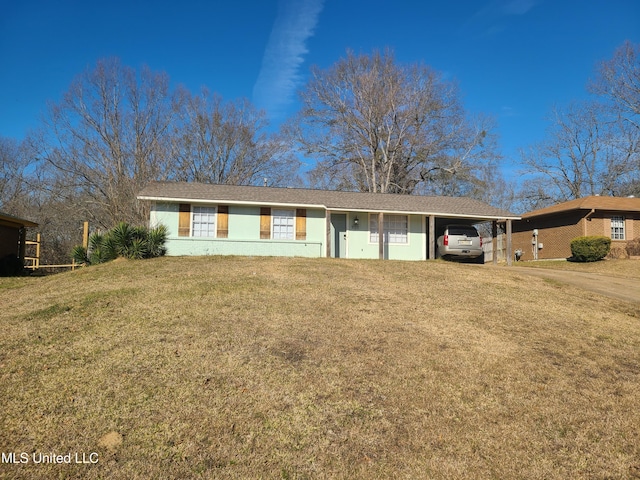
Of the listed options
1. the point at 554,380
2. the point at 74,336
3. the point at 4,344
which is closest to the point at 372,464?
the point at 554,380

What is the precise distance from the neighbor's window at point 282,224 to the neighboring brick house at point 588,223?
50.2ft

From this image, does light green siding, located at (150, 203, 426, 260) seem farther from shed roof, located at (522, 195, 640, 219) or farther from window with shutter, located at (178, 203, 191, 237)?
shed roof, located at (522, 195, 640, 219)

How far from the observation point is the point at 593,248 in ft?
62.2

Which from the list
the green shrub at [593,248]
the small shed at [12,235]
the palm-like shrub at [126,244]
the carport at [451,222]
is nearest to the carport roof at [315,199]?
the carport at [451,222]

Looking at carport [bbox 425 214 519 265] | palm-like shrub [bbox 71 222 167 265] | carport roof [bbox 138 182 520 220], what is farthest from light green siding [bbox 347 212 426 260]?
palm-like shrub [bbox 71 222 167 265]

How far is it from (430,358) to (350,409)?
176 cm

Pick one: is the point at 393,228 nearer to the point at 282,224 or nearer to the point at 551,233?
the point at 282,224

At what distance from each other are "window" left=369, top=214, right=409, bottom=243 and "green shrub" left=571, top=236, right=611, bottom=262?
9291 millimetres

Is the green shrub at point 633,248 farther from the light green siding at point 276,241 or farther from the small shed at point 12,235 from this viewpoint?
the small shed at point 12,235

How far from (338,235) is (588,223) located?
1393cm

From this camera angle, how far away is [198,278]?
32.9 feet

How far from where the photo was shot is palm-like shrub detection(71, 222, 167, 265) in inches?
555

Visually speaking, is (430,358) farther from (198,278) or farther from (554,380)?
(198,278)

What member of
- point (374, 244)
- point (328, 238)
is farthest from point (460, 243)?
point (328, 238)
